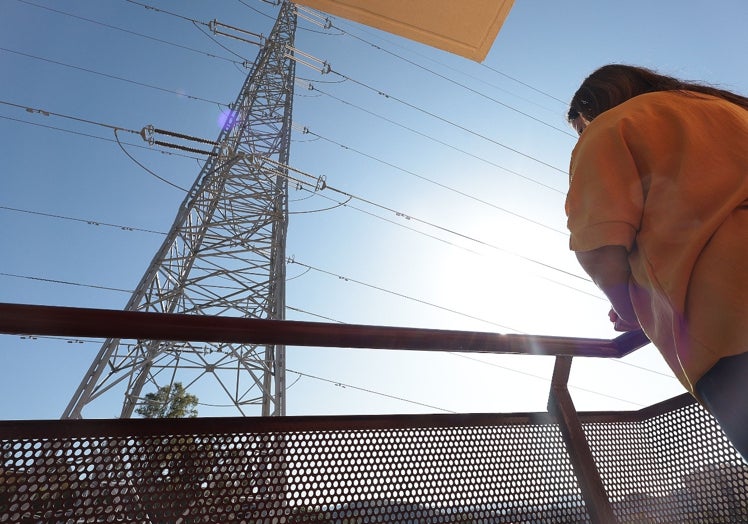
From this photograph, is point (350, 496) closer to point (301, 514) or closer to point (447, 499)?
point (301, 514)

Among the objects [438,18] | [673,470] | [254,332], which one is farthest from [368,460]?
[438,18]

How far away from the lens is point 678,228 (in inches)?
22.3

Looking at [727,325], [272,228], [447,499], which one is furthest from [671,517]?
[272,228]

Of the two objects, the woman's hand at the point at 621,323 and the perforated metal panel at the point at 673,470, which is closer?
the woman's hand at the point at 621,323

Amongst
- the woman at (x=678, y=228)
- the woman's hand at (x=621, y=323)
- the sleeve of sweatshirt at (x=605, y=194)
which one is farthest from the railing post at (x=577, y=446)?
the sleeve of sweatshirt at (x=605, y=194)

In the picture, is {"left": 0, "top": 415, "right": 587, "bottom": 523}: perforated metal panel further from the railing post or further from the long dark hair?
the long dark hair

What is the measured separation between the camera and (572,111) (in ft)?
3.04

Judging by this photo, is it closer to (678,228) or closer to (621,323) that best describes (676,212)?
(678,228)

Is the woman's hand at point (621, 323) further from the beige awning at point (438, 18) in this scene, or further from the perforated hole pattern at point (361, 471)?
the beige awning at point (438, 18)

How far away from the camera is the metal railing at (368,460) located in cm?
78

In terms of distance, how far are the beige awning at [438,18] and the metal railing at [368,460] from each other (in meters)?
2.00

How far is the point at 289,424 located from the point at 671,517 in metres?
1.03

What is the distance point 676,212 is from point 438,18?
2.42 meters

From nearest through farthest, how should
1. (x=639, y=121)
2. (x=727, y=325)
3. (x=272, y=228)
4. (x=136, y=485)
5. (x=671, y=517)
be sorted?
(x=727, y=325) < (x=639, y=121) < (x=136, y=485) < (x=671, y=517) < (x=272, y=228)
